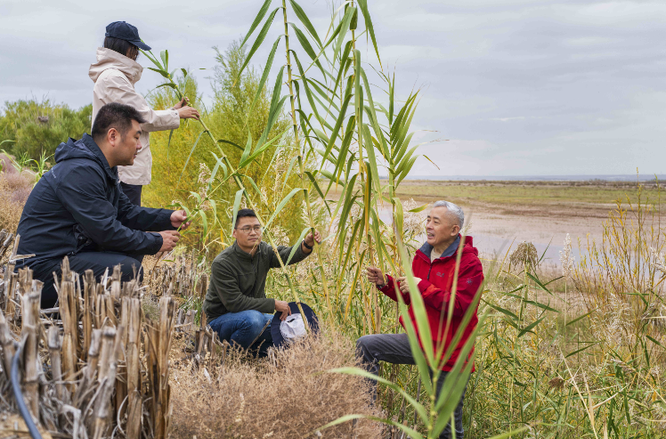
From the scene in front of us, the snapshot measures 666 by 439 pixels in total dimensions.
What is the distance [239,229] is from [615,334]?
264 cm

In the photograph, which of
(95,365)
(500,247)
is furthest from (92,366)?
(500,247)

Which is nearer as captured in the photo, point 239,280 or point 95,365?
point 95,365

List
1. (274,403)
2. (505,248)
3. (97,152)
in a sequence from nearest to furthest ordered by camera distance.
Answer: (274,403) → (97,152) → (505,248)

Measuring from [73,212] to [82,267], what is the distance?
0.93 feet

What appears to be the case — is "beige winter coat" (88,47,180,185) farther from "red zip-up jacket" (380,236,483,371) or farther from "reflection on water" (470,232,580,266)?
"reflection on water" (470,232,580,266)

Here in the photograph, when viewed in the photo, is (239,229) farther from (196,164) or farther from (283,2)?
(196,164)

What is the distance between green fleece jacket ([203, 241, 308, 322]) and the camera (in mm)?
2900

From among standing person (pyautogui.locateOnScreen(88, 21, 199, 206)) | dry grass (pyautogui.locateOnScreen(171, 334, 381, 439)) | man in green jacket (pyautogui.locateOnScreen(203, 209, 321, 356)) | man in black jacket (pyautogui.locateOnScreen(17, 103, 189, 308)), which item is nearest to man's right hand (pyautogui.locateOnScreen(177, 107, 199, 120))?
standing person (pyautogui.locateOnScreen(88, 21, 199, 206))

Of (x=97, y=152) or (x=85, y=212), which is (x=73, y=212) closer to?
(x=85, y=212)

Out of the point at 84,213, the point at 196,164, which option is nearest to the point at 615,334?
the point at 84,213

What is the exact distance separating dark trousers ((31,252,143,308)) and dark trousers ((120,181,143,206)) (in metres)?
0.80

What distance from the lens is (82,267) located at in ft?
7.80

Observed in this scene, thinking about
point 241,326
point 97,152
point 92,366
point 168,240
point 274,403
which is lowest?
point 241,326

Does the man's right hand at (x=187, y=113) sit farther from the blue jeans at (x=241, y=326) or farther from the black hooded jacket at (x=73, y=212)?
the blue jeans at (x=241, y=326)
